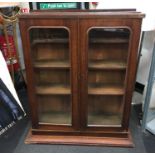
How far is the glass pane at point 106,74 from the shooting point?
173 cm

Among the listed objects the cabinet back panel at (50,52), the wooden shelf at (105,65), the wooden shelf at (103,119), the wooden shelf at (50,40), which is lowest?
the wooden shelf at (103,119)

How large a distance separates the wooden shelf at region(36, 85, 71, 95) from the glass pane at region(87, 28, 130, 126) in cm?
22

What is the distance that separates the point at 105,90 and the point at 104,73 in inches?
6.8

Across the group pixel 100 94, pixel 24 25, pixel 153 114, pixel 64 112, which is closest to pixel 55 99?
pixel 64 112

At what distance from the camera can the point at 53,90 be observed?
1910mm

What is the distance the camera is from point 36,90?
1.84 meters

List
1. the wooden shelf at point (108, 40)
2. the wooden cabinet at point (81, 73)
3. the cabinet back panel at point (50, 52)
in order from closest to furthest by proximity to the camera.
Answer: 1. the wooden cabinet at point (81, 73)
2. the wooden shelf at point (108, 40)
3. the cabinet back panel at point (50, 52)

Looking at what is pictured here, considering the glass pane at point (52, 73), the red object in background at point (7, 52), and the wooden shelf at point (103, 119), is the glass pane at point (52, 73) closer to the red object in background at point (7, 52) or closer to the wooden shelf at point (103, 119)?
the wooden shelf at point (103, 119)

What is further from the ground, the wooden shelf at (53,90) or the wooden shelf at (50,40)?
the wooden shelf at (50,40)

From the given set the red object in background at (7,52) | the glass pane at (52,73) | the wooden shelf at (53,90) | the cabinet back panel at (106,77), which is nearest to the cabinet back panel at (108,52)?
the cabinet back panel at (106,77)

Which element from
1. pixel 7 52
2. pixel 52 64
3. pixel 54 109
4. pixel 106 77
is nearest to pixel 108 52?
pixel 106 77

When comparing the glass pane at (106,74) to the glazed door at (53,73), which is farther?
the glass pane at (106,74)

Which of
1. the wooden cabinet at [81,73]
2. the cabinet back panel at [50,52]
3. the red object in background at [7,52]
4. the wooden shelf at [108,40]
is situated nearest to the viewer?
the wooden cabinet at [81,73]

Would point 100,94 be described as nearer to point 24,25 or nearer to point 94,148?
point 94,148
